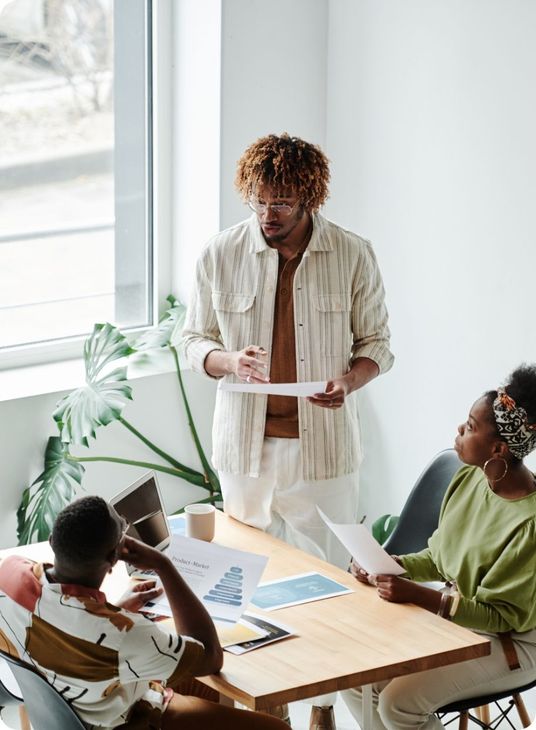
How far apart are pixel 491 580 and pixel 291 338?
0.89 m

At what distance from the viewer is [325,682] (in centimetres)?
205

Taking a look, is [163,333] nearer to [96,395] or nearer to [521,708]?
[96,395]

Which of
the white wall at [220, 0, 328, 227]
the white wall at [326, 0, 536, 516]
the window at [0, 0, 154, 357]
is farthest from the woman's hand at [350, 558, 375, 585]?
the window at [0, 0, 154, 357]

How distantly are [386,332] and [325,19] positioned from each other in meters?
1.48

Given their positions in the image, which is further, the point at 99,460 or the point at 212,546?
the point at 99,460

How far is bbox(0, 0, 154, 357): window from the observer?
12.6ft

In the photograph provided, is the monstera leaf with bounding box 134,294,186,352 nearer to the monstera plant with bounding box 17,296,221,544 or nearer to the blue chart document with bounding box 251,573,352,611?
the monstera plant with bounding box 17,296,221,544

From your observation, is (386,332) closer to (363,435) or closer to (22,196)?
(363,435)

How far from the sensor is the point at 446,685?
2439 millimetres

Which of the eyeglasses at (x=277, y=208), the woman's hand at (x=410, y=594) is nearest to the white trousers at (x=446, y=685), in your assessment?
the woman's hand at (x=410, y=594)

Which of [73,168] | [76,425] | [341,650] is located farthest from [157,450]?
[341,650]

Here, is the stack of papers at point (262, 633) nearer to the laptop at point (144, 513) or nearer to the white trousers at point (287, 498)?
the laptop at point (144, 513)

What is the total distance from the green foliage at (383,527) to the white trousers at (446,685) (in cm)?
124

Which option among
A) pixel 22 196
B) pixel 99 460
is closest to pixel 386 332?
pixel 99 460
